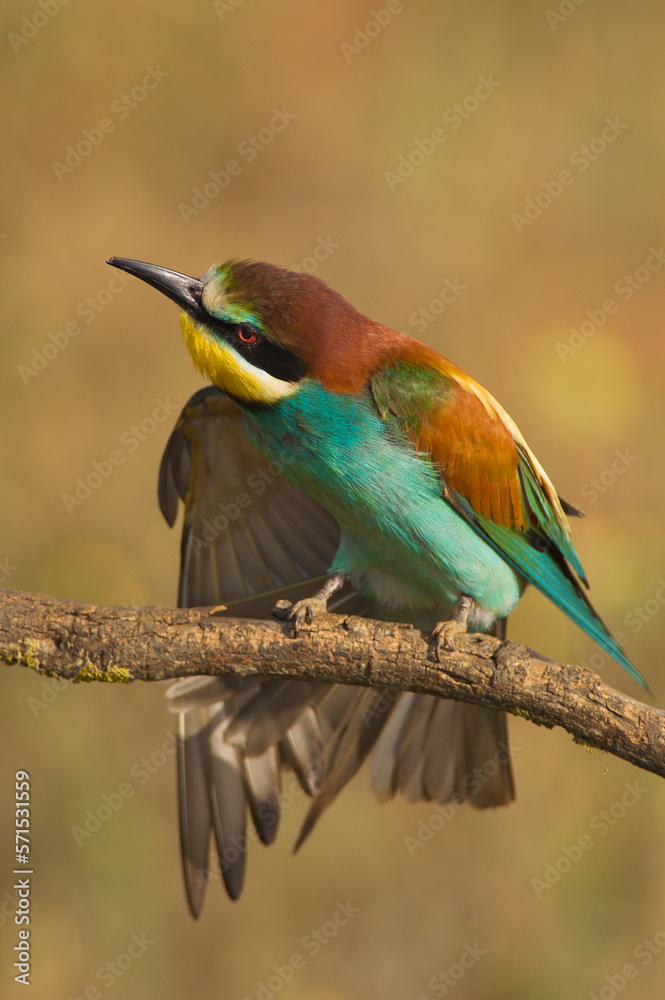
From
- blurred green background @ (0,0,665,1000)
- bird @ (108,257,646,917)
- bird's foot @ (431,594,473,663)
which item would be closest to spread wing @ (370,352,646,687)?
bird @ (108,257,646,917)

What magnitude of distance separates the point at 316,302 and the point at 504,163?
138 inches

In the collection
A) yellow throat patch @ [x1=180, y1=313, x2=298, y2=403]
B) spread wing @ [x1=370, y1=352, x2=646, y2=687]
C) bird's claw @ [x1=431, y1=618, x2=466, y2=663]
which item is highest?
spread wing @ [x1=370, y1=352, x2=646, y2=687]

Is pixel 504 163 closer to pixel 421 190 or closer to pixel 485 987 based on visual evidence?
pixel 421 190

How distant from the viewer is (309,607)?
2.67 metres

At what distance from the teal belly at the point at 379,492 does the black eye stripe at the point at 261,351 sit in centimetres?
7

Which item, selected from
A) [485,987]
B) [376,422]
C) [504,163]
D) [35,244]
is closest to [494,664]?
[376,422]

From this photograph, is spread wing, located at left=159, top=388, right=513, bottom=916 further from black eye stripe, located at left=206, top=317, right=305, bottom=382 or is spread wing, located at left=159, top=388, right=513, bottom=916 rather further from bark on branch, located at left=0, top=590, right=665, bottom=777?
bark on branch, located at left=0, top=590, right=665, bottom=777

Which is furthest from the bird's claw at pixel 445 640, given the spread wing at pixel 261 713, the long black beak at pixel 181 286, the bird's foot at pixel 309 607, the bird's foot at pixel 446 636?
the long black beak at pixel 181 286

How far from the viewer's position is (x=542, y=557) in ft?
10.4

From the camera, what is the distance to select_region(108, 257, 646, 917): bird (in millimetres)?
2758

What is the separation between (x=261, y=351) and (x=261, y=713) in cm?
131

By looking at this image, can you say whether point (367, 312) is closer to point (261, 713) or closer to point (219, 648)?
point (261, 713)

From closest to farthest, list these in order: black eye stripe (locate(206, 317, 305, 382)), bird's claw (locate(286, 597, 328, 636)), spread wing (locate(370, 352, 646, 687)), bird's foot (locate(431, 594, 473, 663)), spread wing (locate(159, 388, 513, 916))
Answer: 1. bird's foot (locate(431, 594, 473, 663))
2. bird's claw (locate(286, 597, 328, 636))
3. black eye stripe (locate(206, 317, 305, 382))
4. spread wing (locate(370, 352, 646, 687))
5. spread wing (locate(159, 388, 513, 916))

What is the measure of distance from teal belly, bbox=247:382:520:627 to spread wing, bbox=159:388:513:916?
370mm
